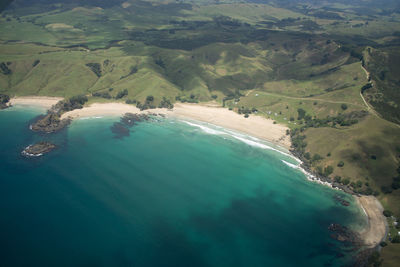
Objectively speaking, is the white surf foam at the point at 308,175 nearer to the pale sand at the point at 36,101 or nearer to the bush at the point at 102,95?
the bush at the point at 102,95

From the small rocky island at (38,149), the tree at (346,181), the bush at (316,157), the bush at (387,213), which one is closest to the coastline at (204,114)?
the bush at (316,157)

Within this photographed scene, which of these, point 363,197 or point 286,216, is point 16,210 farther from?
point 363,197

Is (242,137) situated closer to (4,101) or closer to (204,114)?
(204,114)

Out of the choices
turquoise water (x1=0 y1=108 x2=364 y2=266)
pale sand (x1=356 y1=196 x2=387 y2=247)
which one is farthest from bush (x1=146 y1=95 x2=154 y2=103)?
pale sand (x1=356 y1=196 x2=387 y2=247)

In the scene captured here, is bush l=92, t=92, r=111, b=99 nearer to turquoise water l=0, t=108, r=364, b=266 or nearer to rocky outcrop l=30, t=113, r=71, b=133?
rocky outcrop l=30, t=113, r=71, b=133

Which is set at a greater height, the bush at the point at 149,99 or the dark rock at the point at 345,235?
the bush at the point at 149,99

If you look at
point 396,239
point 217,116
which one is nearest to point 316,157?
point 396,239

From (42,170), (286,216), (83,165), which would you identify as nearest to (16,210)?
(42,170)
